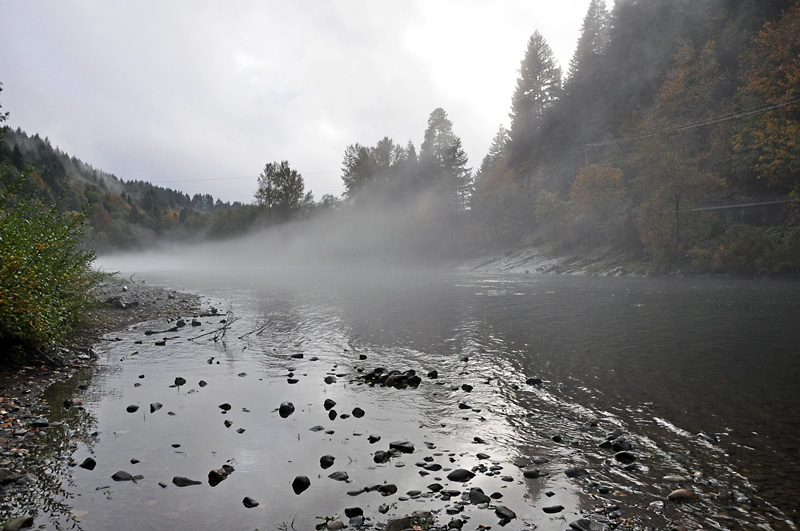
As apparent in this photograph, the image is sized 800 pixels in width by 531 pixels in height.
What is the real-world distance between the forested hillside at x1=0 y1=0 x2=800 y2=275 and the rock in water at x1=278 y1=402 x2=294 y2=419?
29.3 feet

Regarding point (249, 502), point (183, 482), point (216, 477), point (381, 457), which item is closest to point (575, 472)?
point (381, 457)

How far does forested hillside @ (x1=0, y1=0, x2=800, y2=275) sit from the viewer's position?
1879 inches

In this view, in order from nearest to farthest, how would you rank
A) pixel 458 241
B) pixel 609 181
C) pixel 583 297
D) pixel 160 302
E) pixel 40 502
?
pixel 40 502 → pixel 160 302 → pixel 583 297 → pixel 609 181 → pixel 458 241

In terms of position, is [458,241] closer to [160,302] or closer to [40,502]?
[160,302]

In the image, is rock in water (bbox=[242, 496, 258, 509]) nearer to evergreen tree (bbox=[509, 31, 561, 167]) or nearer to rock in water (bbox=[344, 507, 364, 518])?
rock in water (bbox=[344, 507, 364, 518])

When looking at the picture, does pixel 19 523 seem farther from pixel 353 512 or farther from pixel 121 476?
pixel 353 512

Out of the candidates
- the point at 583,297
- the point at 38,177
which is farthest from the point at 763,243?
the point at 38,177

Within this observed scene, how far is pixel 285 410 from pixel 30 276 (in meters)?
7.20

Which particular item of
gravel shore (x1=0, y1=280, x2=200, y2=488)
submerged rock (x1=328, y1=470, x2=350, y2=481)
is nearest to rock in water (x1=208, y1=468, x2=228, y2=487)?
submerged rock (x1=328, y1=470, x2=350, y2=481)

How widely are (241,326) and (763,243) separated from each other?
4803 centimetres

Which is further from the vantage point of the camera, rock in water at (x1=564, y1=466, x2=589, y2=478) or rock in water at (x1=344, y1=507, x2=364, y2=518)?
rock in water at (x1=564, y1=466, x2=589, y2=478)

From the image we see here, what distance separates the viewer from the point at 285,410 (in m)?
10.7

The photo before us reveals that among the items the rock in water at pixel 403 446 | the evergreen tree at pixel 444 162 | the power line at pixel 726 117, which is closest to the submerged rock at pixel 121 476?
the rock in water at pixel 403 446

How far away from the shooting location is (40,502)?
6309 millimetres
